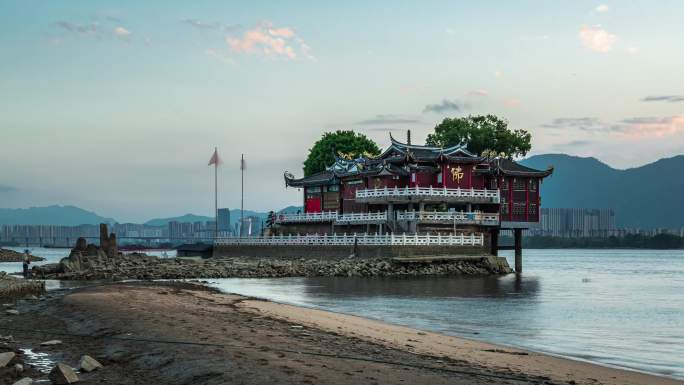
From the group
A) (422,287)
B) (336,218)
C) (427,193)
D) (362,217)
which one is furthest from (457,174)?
(422,287)

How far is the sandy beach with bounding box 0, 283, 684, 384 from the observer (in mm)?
17203

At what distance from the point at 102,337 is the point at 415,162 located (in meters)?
74.2


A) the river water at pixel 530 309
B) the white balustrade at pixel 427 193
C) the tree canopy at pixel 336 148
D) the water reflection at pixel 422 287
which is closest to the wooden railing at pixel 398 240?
the white balustrade at pixel 427 193

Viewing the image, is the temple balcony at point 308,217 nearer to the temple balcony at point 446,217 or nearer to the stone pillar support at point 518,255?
the temple balcony at point 446,217

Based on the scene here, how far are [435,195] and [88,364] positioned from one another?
74841 millimetres

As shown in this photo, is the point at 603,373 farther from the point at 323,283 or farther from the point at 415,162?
the point at 415,162

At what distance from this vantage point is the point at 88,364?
18.0 meters

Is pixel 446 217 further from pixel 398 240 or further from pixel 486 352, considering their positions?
pixel 486 352

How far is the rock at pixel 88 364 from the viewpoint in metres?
17.9

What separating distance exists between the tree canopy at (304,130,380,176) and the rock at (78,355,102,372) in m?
109

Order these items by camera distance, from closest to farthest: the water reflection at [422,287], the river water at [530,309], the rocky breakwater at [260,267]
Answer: the river water at [530,309]
the water reflection at [422,287]
the rocky breakwater at [260,267]

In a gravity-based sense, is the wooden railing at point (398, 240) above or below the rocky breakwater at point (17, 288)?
above

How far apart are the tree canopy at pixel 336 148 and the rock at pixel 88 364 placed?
109110mm

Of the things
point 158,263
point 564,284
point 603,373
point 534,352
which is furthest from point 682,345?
point 158,263
